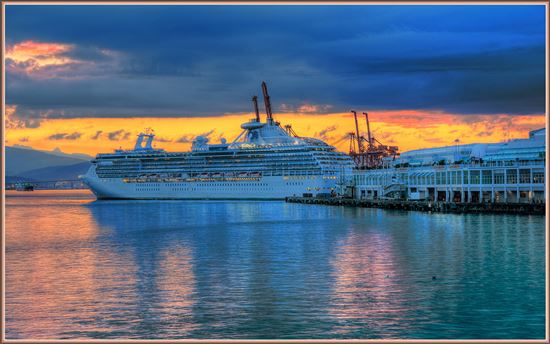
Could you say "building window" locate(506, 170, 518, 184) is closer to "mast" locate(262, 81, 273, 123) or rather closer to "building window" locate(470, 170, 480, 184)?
"building window" locate(470, 170, 480, 184)

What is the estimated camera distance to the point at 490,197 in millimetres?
79875

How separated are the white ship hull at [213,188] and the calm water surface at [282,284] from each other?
62.4 meters

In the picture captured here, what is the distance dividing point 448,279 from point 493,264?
5.10 metres

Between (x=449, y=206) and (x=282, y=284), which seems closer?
(x=282, y=284)

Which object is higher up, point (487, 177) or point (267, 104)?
point (267, 104)

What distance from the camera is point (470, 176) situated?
8162 cm

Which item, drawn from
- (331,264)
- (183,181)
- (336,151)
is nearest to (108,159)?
(183,181)

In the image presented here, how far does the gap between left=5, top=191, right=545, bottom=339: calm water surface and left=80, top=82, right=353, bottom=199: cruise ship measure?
63.3 meters

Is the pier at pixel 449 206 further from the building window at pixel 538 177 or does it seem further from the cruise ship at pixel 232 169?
the cruise ship at pixel 232 169

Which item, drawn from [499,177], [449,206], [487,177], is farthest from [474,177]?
[449,206]

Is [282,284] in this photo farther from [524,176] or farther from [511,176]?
[511,176]

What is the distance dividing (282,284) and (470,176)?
56.2 m

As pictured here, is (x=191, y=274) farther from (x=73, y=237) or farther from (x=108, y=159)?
(x=108, y=159)

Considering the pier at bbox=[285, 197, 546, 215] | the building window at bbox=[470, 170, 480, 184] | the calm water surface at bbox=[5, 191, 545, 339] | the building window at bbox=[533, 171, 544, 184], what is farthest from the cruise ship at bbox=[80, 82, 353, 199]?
the calm water surface at bbox=[5, 191, 545, 339]
